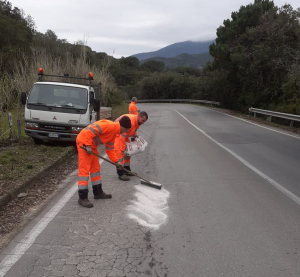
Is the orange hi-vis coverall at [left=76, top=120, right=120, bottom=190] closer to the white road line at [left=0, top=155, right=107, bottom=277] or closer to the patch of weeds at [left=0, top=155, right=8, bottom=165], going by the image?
the white road line at [left=0, top=155, right=107, bottom=277]

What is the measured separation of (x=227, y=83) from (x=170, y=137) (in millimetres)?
21363

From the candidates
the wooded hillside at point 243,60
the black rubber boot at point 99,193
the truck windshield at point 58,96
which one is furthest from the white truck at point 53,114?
the wooded hillside at point 243,60

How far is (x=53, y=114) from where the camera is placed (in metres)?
9.05

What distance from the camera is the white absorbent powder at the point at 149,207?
4402 millimetres

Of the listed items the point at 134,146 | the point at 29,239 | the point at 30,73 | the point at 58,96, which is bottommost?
the point at 29,239

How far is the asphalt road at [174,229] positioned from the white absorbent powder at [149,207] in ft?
0.05

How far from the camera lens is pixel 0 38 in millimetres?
32281


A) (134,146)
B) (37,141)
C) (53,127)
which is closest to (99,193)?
(134,146)

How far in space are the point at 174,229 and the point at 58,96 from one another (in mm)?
6705

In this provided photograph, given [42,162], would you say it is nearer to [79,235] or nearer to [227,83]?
[79,235]

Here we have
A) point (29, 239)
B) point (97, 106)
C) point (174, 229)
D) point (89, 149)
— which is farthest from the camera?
point (97, 106)

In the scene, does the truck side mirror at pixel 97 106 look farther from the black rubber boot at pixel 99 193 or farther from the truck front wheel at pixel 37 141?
the black rubber boot at pixel 99 193

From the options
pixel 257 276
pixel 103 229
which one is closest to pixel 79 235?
pixel 103 229

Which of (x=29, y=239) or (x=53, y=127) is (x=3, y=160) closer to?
(x=53, y=127)
